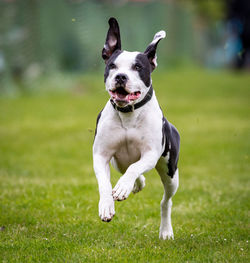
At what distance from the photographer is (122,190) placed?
460 centimetres

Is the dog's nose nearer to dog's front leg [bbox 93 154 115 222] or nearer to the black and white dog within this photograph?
the black and white dog

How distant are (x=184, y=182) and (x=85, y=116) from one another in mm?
7509

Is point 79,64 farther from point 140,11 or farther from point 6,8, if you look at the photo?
point 140,11

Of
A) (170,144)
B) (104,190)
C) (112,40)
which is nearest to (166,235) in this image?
(170,144)

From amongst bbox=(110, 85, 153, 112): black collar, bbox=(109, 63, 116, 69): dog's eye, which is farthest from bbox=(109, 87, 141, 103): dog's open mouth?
bbox=(109, 63, 116, 69): dog's eye

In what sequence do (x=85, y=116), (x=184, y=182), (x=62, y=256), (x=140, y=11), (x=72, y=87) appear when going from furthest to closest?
(x=140, y=11)
(x=72, y=87)
(x=85, y=116)
(x=184, y=182)
(x=62, y=256)

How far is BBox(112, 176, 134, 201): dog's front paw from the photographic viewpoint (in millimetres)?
4574

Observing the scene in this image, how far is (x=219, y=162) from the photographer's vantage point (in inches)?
423

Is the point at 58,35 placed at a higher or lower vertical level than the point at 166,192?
lower

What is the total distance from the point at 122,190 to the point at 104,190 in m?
0.23

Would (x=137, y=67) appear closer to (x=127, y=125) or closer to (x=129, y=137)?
(x=127, y=125)

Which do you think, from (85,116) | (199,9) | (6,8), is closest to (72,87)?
(6,8)

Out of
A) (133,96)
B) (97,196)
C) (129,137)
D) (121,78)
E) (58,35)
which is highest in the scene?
(121,78)

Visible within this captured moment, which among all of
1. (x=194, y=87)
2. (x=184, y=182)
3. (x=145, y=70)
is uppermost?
(x=145, y=70)
